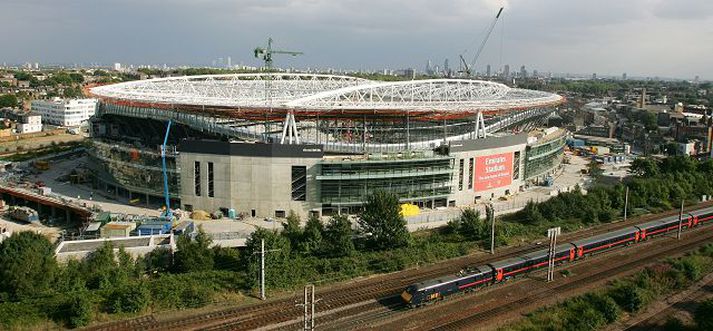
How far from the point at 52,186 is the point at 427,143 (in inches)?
1453

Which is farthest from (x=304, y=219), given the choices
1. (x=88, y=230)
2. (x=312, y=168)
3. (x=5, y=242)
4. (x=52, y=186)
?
(x=52, y=186)

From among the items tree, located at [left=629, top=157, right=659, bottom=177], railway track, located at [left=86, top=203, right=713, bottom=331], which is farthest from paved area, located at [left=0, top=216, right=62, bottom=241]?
tree, located at [left=629, top=157, right=659, bottom=177]

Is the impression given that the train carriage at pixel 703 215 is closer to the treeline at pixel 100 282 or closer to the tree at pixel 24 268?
the treeline at pixel 100 282

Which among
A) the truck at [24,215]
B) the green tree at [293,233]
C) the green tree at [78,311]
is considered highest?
the green tree at [293,233]

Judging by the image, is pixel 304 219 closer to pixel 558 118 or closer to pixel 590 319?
pixel 590 319

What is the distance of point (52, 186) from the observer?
54.0 m

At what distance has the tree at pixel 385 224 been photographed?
115 ft

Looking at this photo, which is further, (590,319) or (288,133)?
(288,133)

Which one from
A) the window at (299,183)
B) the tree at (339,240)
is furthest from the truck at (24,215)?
the tree at (339,240)

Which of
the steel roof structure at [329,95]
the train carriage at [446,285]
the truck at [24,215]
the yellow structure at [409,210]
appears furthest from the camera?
the steel roof structure at [329,95]

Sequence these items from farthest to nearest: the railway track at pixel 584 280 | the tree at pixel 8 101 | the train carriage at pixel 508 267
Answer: the tree at pixel 8 101 → the train carriage at pixel 508 267 → the railway track at pixel 584 280

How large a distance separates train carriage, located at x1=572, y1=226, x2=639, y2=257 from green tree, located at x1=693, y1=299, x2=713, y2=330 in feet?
27.5

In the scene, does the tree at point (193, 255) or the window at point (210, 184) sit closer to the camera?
the tree at point (193, 255)

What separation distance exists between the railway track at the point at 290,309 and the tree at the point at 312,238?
447 cm
